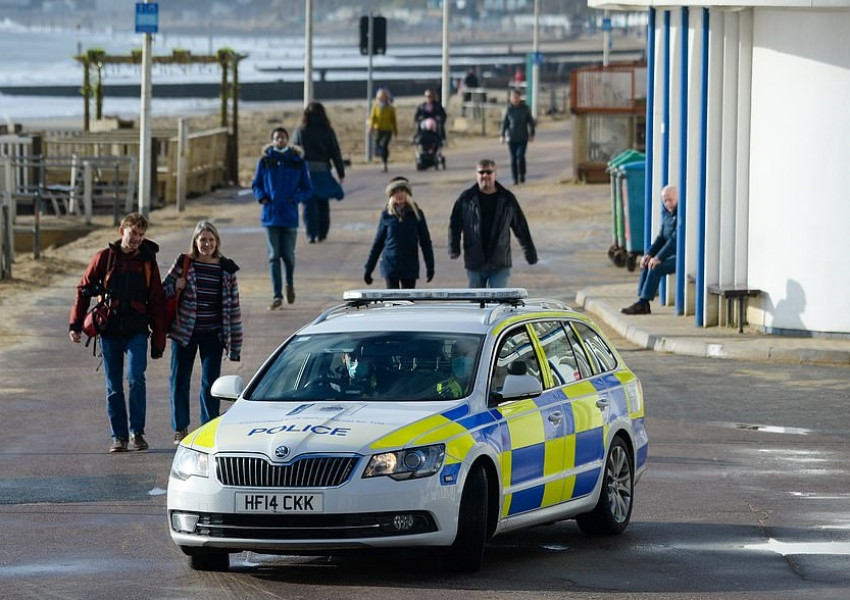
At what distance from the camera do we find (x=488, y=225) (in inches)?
714

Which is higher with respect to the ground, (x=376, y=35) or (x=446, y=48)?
(x=446, y=48)

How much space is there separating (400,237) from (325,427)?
898 cm

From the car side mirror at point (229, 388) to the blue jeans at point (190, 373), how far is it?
3084 mm

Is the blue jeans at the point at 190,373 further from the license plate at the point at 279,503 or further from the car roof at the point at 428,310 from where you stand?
the license plate at the point at 279,503

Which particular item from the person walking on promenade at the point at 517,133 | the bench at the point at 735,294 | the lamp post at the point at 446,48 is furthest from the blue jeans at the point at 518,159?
the bench at the point at 735,294

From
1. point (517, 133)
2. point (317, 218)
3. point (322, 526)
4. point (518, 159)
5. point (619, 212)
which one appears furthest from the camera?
point (518, 159)

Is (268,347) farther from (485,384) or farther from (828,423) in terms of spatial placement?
(485,384)

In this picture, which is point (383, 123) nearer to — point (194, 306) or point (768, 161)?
point (768, 161)

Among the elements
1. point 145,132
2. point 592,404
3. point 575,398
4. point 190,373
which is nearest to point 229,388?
point 575,398

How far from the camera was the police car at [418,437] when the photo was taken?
925cm

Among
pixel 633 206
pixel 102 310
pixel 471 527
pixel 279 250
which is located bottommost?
pixel 471 527

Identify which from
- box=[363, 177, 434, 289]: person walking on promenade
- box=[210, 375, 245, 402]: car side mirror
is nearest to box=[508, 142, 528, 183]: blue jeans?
box=[363, 177, 434, 289]: person walking on promenade

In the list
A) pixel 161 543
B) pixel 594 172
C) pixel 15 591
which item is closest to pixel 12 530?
pixel 161 543

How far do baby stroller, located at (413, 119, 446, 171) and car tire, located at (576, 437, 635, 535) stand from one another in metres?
34.2
